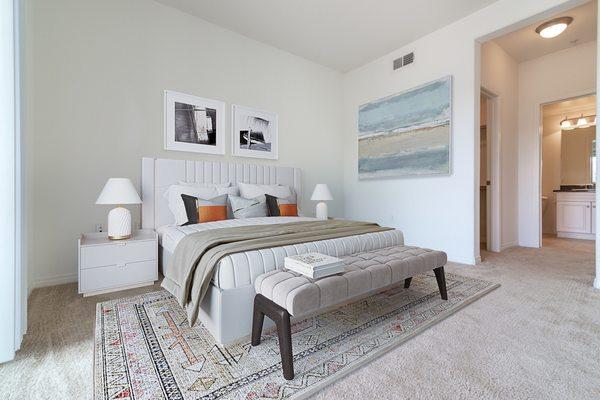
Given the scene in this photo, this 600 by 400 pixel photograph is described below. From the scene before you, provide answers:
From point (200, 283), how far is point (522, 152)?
553cm

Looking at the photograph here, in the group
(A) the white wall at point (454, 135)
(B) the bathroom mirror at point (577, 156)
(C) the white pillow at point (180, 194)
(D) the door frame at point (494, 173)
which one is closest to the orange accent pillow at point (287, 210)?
(C) the white pillow at point (180, 194)

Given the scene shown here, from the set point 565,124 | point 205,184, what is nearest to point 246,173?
point 205,184

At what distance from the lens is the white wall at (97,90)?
2586 millimetres

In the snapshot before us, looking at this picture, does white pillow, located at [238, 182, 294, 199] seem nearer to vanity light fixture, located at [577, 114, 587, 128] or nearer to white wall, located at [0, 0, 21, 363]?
white wall, located at [0, 0, 21, 363]

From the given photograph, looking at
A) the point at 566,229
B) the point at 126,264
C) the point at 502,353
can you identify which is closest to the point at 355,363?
the point at 502,353

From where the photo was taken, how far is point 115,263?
241 centimetres

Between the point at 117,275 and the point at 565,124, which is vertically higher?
the point at 565,124

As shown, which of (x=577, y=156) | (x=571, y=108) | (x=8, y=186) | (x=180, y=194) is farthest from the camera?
(x=577, y=156)

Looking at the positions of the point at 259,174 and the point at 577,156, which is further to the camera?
the point at 577,156

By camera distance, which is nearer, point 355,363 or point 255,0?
point 355,363

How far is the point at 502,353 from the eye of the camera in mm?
1514

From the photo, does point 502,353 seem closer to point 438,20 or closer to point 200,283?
point 200,283

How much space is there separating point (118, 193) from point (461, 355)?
113 inches

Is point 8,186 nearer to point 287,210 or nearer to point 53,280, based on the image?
point 53,280
